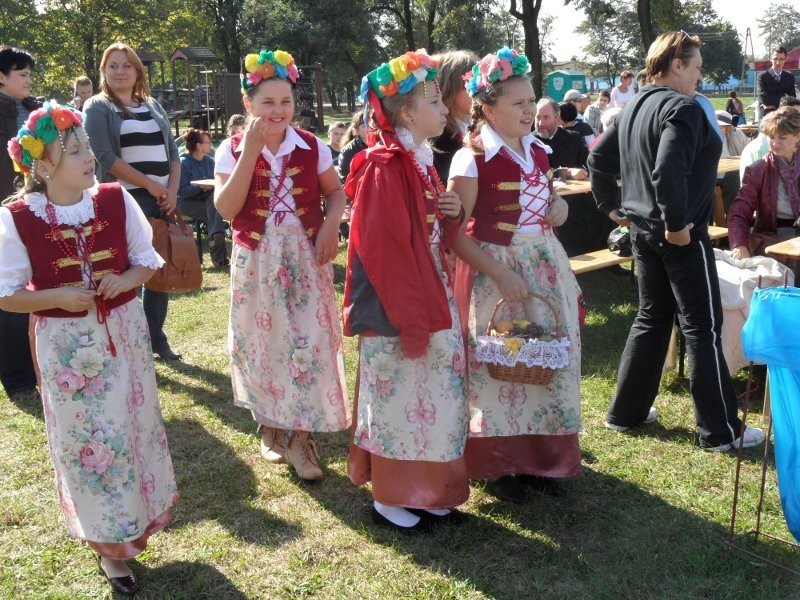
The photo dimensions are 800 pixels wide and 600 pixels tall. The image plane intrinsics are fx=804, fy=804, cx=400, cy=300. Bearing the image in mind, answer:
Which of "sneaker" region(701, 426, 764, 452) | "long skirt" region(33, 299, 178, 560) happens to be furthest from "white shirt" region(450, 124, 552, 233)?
"sneaker" region(701, 426, 764, 452)

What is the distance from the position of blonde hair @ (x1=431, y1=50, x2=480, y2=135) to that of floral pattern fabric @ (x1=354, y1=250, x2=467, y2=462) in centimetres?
74

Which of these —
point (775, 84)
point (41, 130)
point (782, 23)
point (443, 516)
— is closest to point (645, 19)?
point (775, 84)

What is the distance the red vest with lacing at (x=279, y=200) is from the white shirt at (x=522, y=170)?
2.31 ft

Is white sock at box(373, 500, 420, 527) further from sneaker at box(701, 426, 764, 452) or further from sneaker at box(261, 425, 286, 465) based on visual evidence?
sneaker at box(701, 426, 764, 452)

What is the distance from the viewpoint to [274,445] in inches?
156

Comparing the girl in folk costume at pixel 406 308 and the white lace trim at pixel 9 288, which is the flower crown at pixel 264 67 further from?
the white lace trim at pixel 9 288

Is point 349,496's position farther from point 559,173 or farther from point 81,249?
point 559,173

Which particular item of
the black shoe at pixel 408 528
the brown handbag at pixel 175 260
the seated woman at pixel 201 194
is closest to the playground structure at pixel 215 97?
the seated woman at pixel 201 194

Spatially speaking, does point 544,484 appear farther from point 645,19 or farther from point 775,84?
point 645,19

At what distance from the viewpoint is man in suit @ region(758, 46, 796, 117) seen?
13.6m

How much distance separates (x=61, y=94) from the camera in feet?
113

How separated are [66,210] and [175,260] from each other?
1381 millimetres

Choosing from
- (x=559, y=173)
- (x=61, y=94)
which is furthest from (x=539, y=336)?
(x=61, y=94)

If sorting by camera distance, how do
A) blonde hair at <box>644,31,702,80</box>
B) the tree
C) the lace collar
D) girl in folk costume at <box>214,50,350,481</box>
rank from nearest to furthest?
the lace collar < girl in folk costume at <box>214,50,350,481</box> < blonde hair at <box>644,31,702,80</box> < the tree
